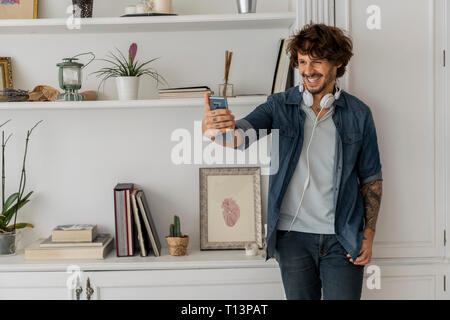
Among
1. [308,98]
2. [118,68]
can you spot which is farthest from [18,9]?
[308,98]

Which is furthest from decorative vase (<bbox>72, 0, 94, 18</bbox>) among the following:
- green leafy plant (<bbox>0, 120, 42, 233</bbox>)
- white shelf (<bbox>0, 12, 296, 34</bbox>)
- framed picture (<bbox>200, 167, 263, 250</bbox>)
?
framed picture (<bbox>200, 167, 263, 250</bbox>)

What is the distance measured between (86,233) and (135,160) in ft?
1.28

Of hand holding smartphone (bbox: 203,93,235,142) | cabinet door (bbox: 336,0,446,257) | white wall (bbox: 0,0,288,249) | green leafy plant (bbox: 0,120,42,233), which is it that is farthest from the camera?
white wall (bbox: 0,0,288,249)

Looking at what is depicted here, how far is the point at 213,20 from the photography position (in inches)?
84.8

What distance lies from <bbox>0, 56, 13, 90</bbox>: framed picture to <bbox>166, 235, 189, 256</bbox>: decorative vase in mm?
973

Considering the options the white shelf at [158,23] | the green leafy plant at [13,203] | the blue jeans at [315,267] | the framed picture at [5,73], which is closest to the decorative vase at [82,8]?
the white shelf at [158,23]

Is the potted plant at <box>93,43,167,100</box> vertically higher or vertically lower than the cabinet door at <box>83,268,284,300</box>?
higher

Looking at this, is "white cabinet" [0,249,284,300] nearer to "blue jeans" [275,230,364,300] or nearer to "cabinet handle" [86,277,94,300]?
"cabinet handle" [86,277,94,300]

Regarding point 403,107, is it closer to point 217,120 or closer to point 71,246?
point 217,120

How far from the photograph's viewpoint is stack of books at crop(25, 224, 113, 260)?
7.22ft

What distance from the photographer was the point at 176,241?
87.5 inches

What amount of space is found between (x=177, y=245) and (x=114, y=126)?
2.00ft

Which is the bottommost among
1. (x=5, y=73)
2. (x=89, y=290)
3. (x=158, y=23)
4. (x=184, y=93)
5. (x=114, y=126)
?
(x=89, y=290)

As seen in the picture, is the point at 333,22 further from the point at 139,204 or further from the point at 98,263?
the point at 98,263
